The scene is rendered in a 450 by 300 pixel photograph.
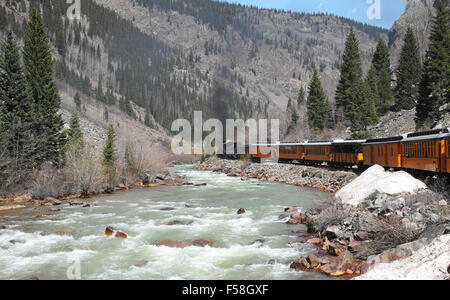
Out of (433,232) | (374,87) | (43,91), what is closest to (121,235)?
(433,232)

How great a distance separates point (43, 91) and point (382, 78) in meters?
57.8

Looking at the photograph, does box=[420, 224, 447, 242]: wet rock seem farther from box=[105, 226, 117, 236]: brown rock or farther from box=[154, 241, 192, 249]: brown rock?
box=[105, 226, 117, 236]: brown rock

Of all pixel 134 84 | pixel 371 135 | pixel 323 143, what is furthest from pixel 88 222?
pixel 134 84

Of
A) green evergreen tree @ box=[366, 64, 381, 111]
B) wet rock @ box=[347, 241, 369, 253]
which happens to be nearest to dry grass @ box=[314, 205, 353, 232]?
wet rock @ box=[347, 241, 369, 253]

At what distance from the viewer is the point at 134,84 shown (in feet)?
539

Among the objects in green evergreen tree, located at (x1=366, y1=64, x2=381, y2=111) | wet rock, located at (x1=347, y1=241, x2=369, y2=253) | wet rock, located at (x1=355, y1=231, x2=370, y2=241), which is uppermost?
green evergreen tree, located at (x1=366, y1=64, x2=381, y2=111)

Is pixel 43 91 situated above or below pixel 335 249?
above

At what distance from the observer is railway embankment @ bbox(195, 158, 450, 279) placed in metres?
7.68

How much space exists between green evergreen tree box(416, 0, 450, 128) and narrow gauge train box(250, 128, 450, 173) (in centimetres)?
1466

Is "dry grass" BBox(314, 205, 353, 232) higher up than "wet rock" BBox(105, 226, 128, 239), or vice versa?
"dry grass" BBox(314, 205, 353, 232)

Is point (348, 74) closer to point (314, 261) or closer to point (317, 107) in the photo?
point (317, 107)

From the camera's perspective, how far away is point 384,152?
2511cm
